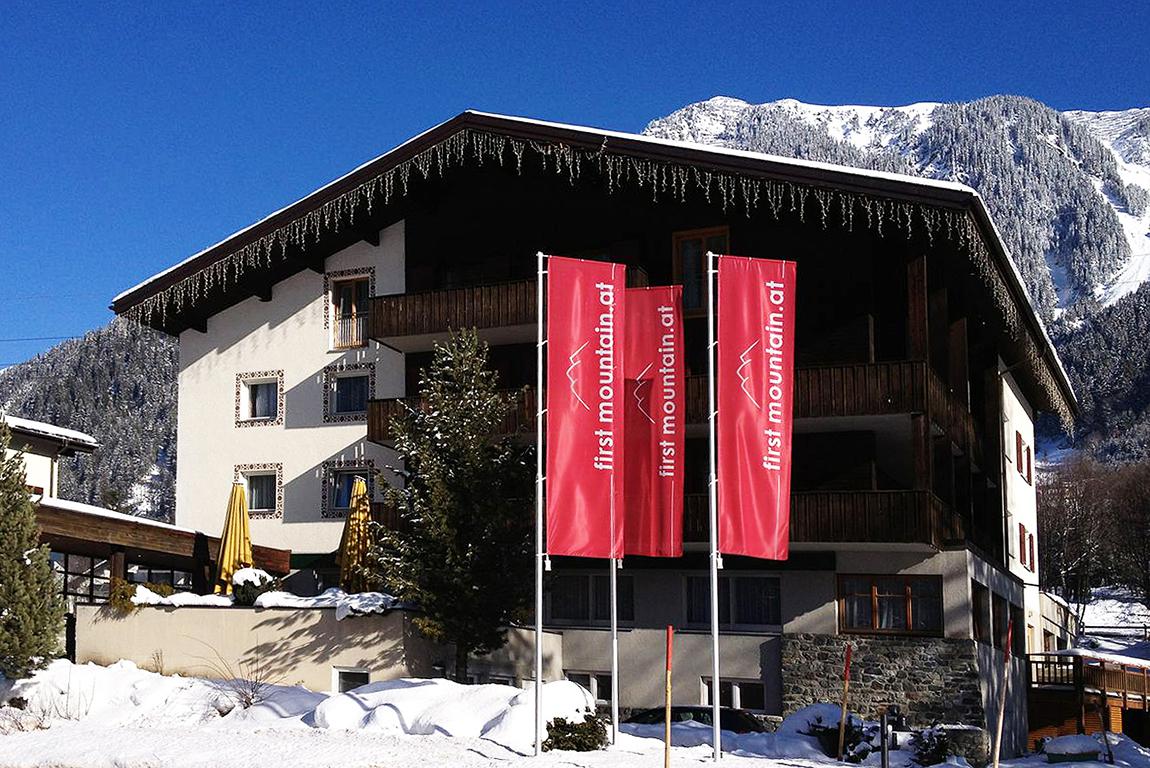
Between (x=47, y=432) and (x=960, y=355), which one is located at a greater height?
(x=960, y=355)

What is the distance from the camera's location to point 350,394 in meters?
37.6

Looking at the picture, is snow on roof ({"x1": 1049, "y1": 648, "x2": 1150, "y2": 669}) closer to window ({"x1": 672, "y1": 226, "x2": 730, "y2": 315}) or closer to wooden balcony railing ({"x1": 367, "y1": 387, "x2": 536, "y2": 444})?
window ({"x1": 672, "y1": 226, "x2": 730, "y2": 315})

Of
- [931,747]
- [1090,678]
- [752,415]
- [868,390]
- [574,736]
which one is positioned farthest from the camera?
[1090,678]

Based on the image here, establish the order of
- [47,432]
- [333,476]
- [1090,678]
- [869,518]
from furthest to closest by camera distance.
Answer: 1. [47,432]
2. [1090,678]
3. [333,476]
4. [869,518]

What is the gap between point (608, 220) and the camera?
112 ft

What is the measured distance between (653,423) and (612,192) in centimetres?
1147

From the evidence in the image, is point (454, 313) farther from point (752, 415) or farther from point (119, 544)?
point (752, 415)

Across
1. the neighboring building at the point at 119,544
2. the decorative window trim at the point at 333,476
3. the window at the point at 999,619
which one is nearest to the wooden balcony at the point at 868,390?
the window at the point at 999,619

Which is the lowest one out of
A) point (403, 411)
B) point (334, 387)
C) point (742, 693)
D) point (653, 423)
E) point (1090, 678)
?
point (1090, 678)

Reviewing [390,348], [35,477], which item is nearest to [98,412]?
[35,477]

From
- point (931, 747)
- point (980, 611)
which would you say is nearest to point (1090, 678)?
point (980, 611)

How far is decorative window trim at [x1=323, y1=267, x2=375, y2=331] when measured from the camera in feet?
124

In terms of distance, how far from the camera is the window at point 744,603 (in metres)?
31.5

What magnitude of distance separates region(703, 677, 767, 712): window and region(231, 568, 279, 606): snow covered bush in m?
9.80
